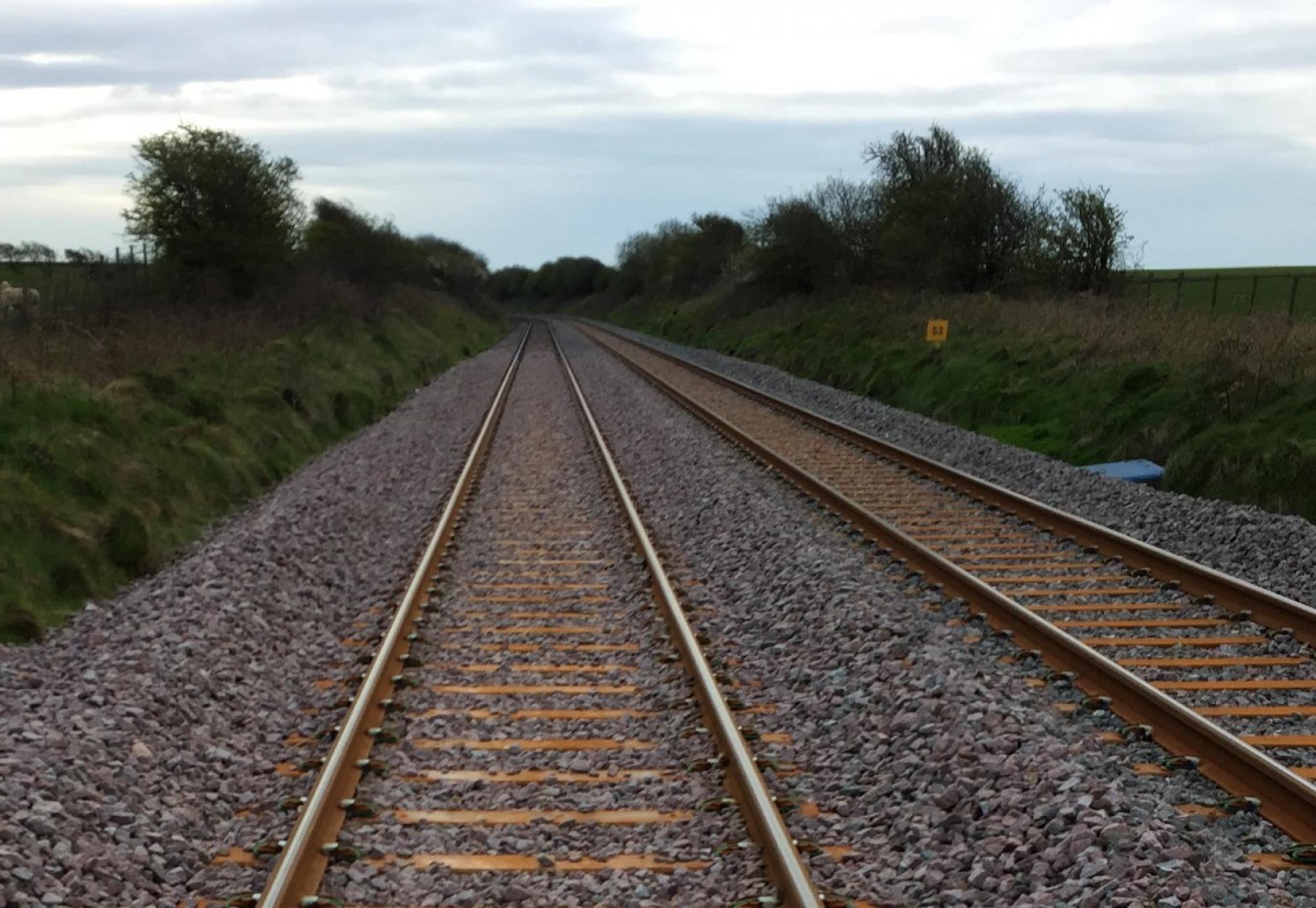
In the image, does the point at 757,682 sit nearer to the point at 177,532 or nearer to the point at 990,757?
the point at 990,757

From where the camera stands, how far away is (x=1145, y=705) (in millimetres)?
6465

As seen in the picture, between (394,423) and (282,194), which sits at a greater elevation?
(282,194)

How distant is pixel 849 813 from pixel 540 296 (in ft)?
474

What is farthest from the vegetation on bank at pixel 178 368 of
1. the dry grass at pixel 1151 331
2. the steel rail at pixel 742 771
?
the dry grass at pixel 1151 331

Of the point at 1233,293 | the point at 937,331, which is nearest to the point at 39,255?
the point at 937,331

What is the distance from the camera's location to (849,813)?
5613mm

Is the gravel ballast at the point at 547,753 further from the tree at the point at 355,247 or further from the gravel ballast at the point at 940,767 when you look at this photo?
the tree at the point at 355,247

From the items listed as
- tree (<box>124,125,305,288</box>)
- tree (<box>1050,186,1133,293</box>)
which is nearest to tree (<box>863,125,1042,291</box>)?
tree (<box>1050,186,1133,293</box>)

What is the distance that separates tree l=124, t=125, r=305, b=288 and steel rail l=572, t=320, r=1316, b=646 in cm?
2094

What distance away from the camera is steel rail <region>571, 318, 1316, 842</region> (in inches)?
207

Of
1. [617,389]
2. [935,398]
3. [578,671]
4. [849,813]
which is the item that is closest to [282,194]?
[617,389]

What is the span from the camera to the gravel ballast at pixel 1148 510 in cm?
1025

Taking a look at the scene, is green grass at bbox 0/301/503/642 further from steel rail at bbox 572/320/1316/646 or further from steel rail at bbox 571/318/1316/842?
steel rail at bbox 572/320/1316/646

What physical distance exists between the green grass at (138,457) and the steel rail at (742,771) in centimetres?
457
